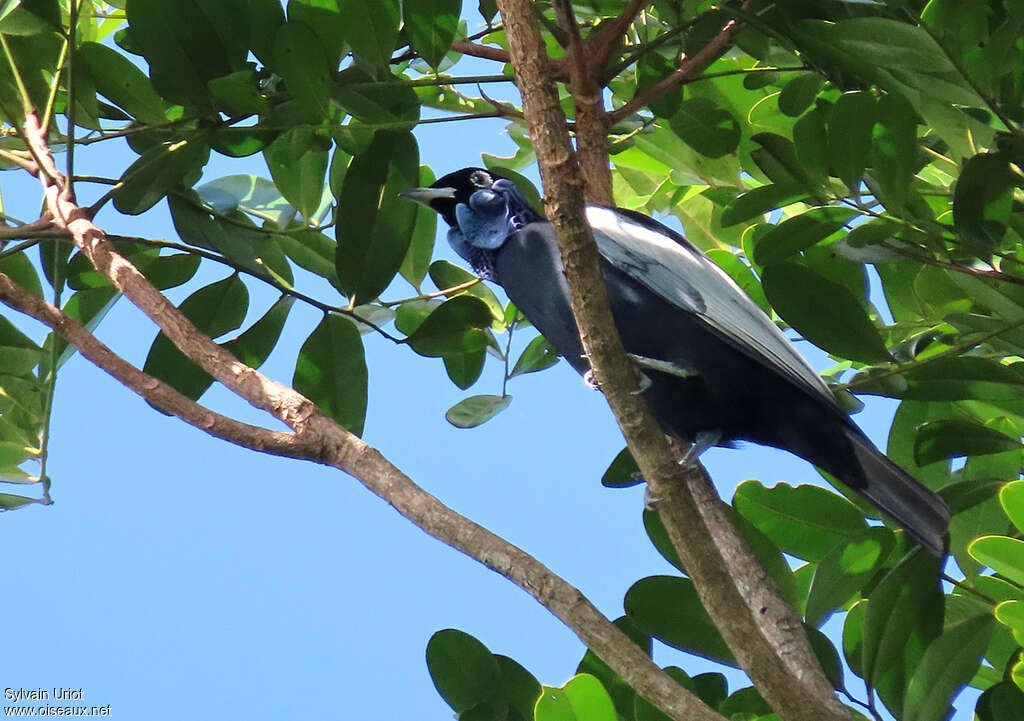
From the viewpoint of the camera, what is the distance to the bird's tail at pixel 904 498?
1.72 meters

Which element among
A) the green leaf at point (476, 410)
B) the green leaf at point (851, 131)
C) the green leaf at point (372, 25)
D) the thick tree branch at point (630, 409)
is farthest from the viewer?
the green leaf at point (476, 410)

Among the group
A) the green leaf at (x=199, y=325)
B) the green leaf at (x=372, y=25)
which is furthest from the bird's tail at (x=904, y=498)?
the green leaf at (x=199, y=325)

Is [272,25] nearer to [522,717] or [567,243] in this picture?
[567,243]

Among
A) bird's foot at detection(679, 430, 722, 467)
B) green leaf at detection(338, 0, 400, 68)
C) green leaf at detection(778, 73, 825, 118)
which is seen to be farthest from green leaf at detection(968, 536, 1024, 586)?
green leaf at detection(338, 0, 400, 68)

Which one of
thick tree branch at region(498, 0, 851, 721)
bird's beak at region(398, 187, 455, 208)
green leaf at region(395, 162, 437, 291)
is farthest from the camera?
green leaf at region(395, 162, 437, 291)

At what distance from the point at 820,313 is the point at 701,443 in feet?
1.25

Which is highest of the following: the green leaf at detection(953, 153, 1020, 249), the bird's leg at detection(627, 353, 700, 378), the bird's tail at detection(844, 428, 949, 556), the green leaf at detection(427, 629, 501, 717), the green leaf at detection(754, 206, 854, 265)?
the green leaf at detection(754, 206, 854, 265)

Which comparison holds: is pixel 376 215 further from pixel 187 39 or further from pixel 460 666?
pixel 460 666

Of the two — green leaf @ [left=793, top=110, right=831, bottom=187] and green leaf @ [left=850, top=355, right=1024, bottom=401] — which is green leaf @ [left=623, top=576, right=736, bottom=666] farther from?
green leaf @ [left=793, top=110, right=831, bottom=187]

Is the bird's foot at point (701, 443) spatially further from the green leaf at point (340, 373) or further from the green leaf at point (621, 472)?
the green leaf at point (340, 373)

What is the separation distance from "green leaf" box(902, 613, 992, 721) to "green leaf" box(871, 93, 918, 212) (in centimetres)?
64

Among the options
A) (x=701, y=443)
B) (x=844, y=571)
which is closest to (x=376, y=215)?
(x=701, y=443)

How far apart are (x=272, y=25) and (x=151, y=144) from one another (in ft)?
1.19

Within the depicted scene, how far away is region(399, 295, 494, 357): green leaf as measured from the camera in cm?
214
